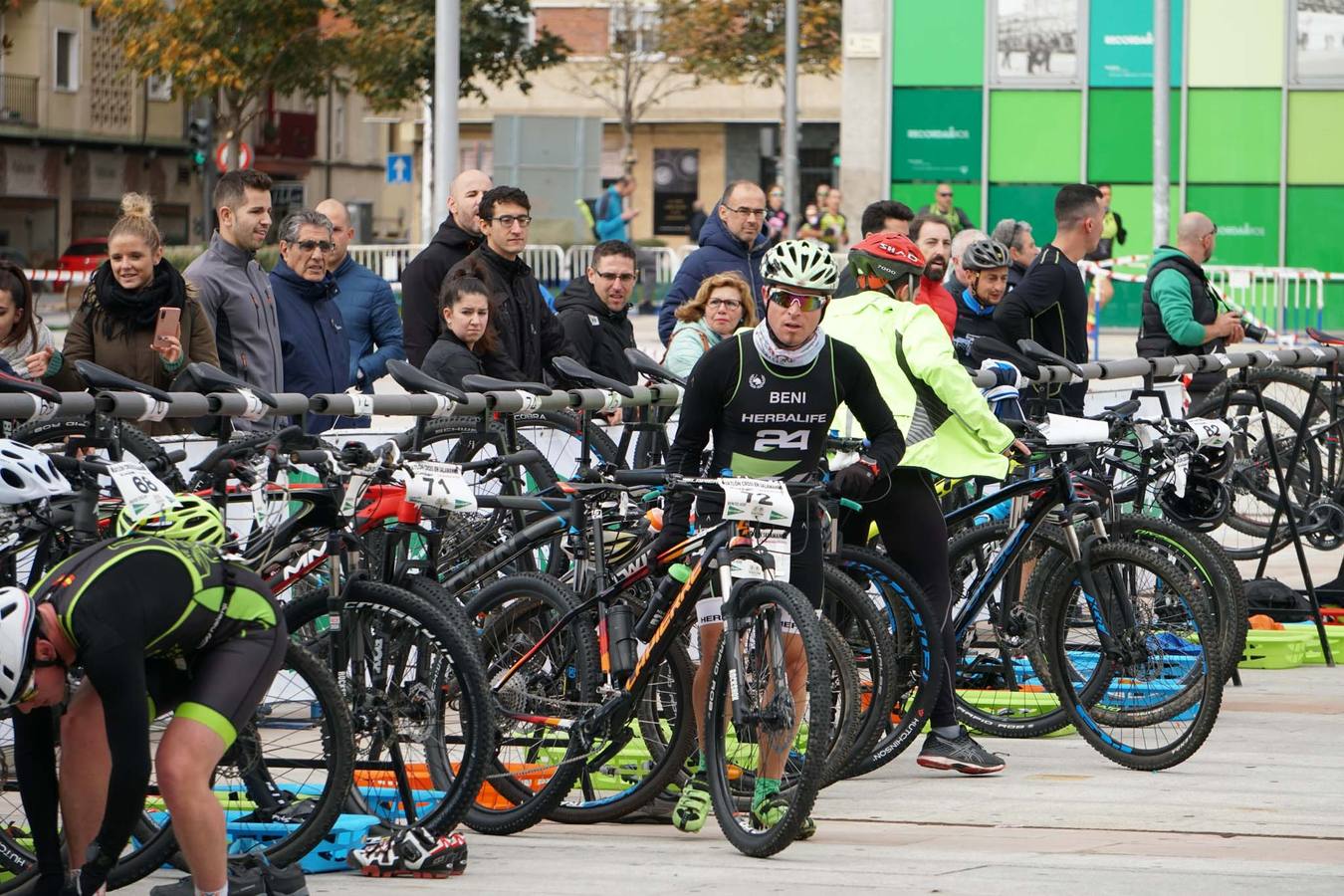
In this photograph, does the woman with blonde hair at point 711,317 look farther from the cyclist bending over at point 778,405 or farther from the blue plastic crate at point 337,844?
the blue plastic crate at point 337,844

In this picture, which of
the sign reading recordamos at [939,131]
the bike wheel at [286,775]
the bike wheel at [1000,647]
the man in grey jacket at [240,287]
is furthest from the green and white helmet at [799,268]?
the sign reading recordamos at [939,131]

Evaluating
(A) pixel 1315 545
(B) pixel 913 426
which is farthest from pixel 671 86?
(B) pixel 913 426

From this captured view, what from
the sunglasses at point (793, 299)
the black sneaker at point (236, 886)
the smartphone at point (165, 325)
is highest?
the sunglasses at point (793, 299)

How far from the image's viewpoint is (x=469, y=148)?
217 ft

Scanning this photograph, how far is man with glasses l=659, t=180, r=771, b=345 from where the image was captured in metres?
12.3

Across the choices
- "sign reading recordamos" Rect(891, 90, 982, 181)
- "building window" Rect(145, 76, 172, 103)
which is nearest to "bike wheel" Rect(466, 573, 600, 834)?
"sign reading recordamos" Rect(891, 90, 982, 181)

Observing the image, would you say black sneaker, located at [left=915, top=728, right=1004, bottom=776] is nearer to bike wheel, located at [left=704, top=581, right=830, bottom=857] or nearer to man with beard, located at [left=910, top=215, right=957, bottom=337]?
bike wheel, located at [left=704, top=581, right=830, bottom=857]

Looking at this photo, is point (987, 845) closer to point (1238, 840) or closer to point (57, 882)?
point (1238, 840)

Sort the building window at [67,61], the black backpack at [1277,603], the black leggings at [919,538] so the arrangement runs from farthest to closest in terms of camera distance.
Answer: the building window at [67,61], the black backpack at [1277,603], the black leggings at [919,538]

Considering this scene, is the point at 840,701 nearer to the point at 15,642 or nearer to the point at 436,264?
the point at 15,642

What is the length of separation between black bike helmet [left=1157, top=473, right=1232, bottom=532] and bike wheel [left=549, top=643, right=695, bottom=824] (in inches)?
115

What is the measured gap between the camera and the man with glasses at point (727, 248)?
1229 centimetres

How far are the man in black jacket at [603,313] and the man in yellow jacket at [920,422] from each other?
3100mm

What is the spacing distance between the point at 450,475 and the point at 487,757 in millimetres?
814
